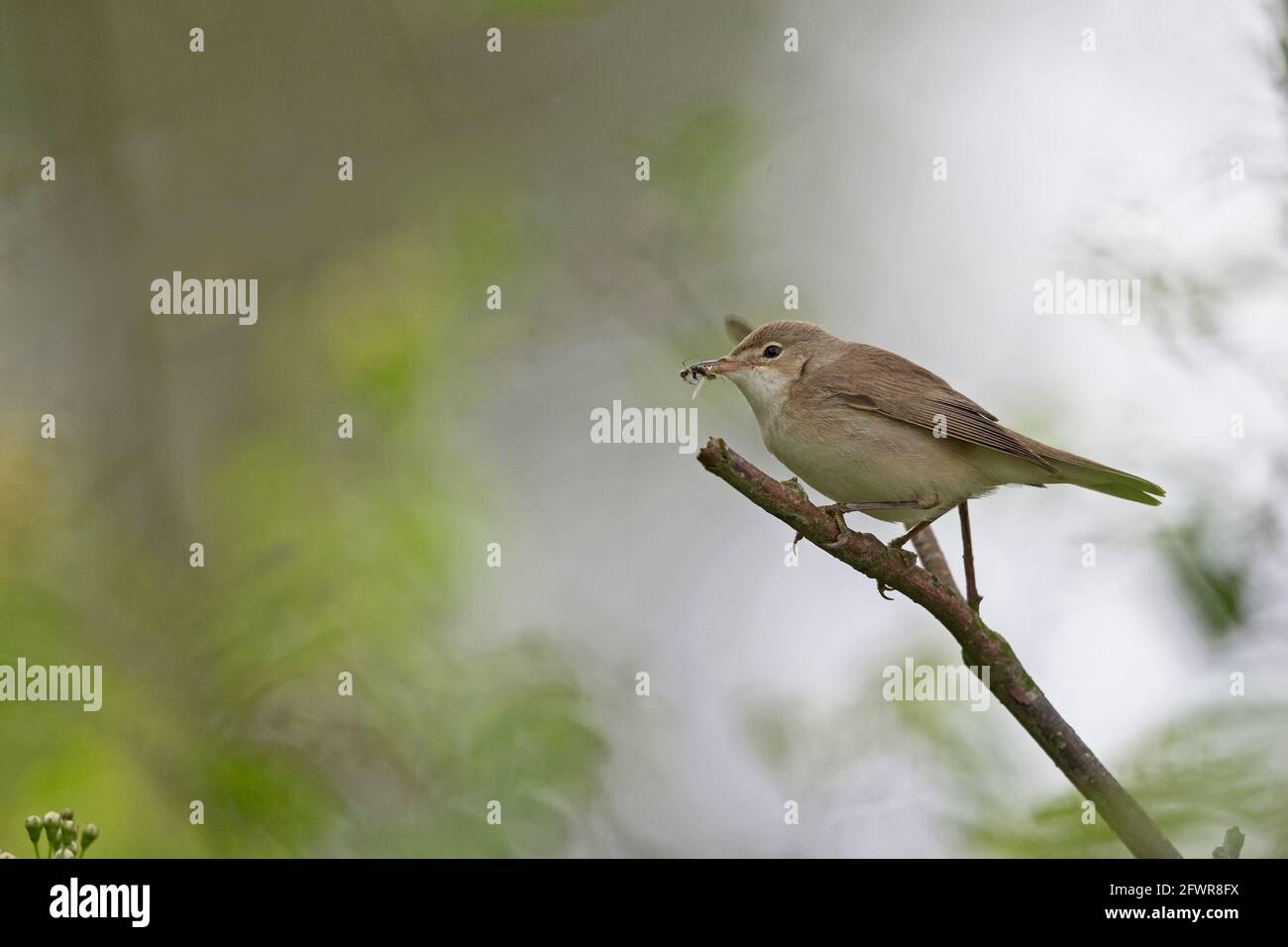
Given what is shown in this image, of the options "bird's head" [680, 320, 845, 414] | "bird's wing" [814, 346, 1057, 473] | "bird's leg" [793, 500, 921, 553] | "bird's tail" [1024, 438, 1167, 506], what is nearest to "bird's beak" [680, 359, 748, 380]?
"bird's head" [680, 320, 845, 414]

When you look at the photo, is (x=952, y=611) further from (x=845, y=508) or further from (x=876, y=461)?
(x=876, y=461)

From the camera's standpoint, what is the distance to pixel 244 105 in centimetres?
836

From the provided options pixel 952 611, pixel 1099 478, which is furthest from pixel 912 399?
pixel 952 611

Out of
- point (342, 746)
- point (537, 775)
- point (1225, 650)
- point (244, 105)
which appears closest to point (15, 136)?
point (244, 105)

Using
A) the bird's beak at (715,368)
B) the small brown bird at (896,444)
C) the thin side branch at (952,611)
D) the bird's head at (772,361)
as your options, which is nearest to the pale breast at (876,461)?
the small brown bird at (896,444)

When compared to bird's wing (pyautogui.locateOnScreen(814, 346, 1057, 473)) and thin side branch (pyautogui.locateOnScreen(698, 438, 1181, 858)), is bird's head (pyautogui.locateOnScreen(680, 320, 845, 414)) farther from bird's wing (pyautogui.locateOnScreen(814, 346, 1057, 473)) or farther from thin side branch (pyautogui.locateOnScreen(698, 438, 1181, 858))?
thin side branch (pyautogui.locateOnScreen(698, 438, 1181, 858))

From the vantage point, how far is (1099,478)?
471 cm

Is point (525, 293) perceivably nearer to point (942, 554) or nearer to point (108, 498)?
point (108, 498)

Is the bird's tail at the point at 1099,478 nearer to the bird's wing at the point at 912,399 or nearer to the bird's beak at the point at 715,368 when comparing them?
the bird's wing at the point at 912,399

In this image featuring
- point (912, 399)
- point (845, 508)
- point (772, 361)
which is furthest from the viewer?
point (772, 361)

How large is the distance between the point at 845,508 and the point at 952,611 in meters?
0.64

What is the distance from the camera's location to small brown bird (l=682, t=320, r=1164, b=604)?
4.62 metres

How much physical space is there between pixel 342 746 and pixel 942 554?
295 centimetres

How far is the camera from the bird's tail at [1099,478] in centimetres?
456
